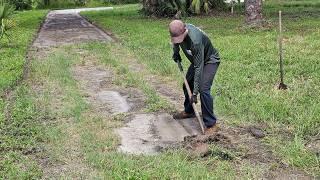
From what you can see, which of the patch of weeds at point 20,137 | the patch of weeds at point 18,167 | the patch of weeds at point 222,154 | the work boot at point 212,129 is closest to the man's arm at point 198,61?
the work boot at point 212,129

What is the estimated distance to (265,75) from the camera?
998 cm

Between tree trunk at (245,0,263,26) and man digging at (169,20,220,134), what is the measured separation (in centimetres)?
1089

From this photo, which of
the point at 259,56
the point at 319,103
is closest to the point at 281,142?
the point at 319,103

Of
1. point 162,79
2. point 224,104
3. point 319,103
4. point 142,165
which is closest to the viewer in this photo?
point 142,165

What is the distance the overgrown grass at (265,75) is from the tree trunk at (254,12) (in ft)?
1.29

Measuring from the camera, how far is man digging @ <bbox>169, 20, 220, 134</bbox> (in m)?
6.46

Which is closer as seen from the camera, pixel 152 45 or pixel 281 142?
pixel 281 142

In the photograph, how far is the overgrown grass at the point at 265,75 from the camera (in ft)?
22.6

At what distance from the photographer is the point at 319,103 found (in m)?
7.50

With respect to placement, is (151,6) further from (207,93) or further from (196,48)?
(196,48)

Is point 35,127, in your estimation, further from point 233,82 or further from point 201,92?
point 233,82

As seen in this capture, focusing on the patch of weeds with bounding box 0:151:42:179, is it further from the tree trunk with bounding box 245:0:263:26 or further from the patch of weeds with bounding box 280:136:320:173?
the tree trunk with bounding box 245:0:263:26

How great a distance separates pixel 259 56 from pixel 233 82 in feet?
8.81

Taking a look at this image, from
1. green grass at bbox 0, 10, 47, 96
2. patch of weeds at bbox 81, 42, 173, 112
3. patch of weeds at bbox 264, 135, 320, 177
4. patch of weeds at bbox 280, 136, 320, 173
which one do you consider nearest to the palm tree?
green grass at bbox 0, 10, 47, 96
